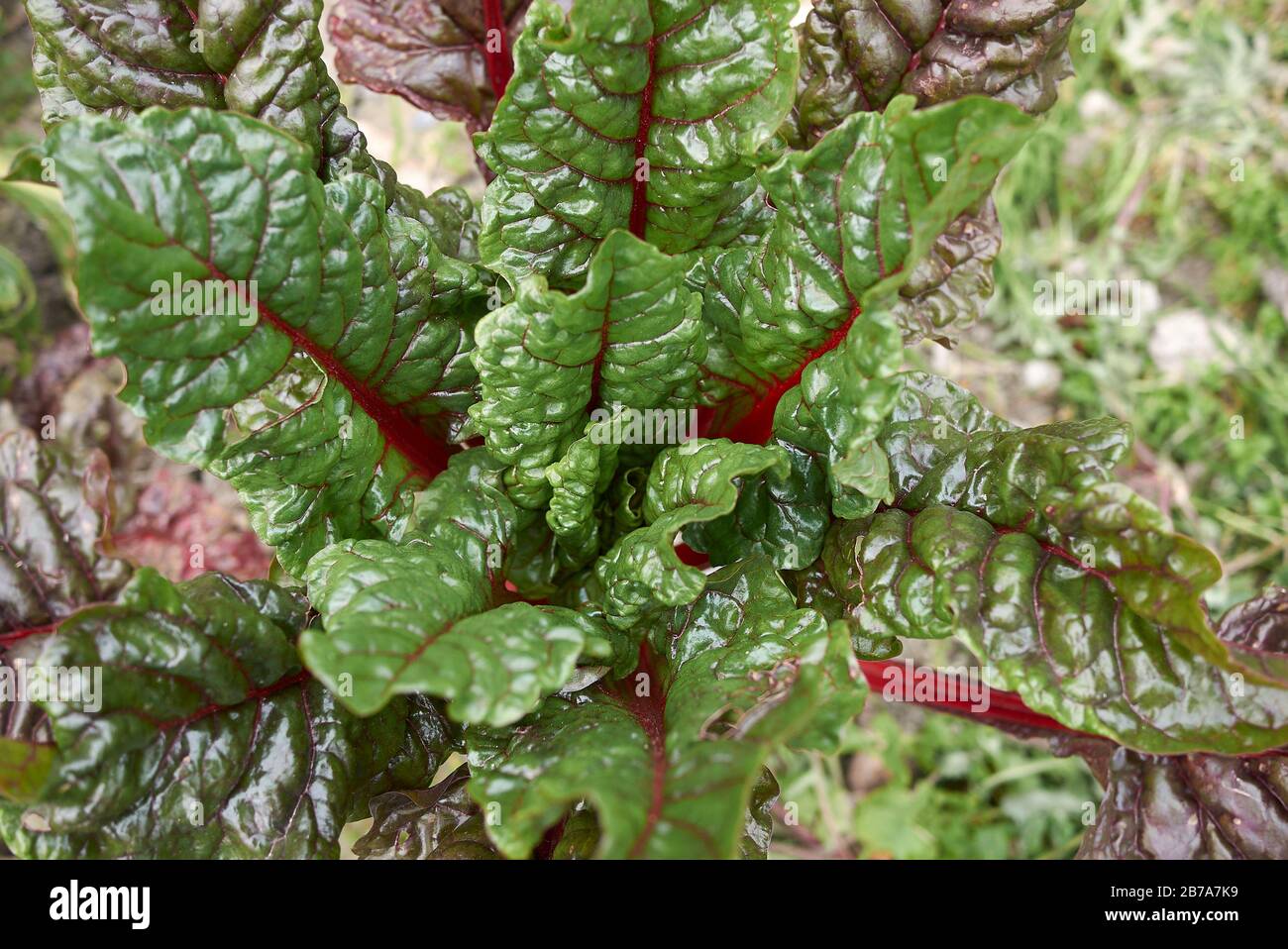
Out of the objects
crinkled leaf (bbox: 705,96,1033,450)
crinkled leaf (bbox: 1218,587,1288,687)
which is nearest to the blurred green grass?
crinkled leaf (bbox: 1218,587,1288,687)

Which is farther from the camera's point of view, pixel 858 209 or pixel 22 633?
pixel 22 633

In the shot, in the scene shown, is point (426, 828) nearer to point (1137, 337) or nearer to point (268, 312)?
point (268, 312)

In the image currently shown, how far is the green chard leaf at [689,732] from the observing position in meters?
1.18

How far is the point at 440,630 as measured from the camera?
4.53 feet

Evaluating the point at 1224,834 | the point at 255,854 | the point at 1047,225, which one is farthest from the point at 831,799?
the point at 1047,225

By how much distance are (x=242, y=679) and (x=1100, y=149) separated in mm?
3447

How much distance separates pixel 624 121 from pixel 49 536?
4.14ft

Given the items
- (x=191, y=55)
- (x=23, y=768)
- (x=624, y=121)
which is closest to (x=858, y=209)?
(x=624, y=121)

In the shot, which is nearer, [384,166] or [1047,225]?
[384,166]

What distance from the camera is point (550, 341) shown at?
156 cm

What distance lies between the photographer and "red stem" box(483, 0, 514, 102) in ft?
6.79

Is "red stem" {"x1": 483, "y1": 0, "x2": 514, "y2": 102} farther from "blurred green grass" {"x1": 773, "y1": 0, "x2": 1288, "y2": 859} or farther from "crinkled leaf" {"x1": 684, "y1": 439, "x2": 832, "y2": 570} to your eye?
"blurred green grass" {"x1": 773, "y1": 0, "x2": 1288, "y2": 859}

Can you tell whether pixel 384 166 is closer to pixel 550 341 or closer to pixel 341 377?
pixel 341 377
